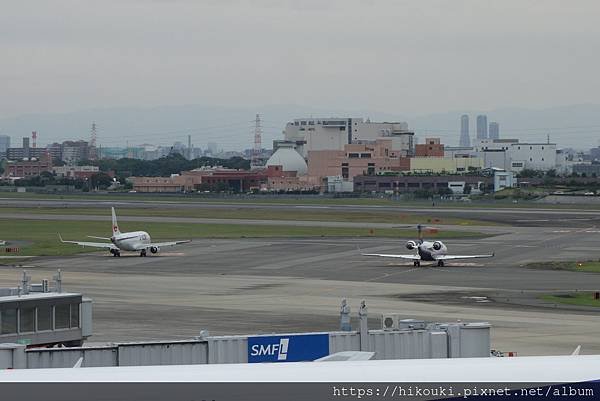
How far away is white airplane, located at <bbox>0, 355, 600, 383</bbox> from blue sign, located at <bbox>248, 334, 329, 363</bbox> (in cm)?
712

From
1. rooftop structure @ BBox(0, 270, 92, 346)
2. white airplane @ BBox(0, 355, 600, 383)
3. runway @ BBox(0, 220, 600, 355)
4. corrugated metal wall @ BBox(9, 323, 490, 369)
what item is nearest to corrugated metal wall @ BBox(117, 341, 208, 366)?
corrugated metal wall @ BBox(9, 323, 490, 369)

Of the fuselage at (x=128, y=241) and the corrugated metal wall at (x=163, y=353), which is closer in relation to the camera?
the corrugated metal wall at (x=163, y=353)

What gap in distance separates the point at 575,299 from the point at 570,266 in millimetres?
26401

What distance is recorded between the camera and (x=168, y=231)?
495 ft

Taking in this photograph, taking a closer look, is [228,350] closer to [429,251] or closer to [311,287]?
[311,287]

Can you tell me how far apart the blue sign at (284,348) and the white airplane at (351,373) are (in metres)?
7.12

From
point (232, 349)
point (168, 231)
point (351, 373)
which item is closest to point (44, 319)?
point (232, 349)

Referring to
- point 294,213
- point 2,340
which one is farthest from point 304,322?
point 294,213

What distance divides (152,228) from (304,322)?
93.7 metres

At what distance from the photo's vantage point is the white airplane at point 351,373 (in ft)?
69.1

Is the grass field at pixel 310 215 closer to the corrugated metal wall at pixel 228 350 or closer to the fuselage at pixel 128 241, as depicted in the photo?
the fuselage at pixel 128 241

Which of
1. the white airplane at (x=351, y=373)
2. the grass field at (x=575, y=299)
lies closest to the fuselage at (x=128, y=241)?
the grass field at (x=575, y=299)

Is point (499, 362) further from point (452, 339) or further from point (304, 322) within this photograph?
point (304, 322)

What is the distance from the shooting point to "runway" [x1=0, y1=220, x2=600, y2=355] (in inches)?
2441
